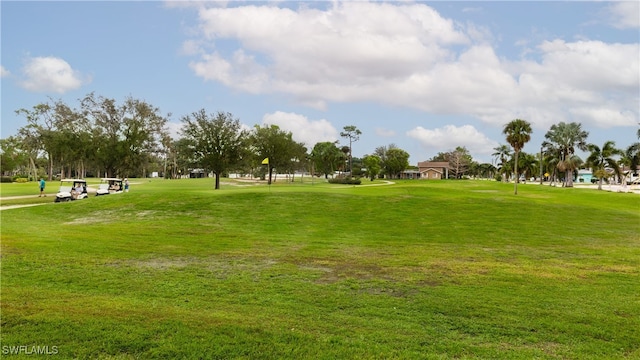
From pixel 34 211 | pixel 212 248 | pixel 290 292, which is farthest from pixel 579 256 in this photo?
pixel 34 211

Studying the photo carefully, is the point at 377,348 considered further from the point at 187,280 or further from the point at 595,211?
the point at 595,211

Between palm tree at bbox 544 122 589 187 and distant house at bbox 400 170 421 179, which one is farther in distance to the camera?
distant house at bbox 400 170 421 179

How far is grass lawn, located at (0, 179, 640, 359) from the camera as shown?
6.32 meters

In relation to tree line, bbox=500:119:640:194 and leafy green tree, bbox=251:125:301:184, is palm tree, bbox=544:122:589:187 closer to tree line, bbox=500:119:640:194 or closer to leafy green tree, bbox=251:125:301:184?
tree line, bbox=500:119:640:194

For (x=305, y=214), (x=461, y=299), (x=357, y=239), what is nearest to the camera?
(x=461, y=299)

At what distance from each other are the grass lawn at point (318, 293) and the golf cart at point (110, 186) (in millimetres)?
23962

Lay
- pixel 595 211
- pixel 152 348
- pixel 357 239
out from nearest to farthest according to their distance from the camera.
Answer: pixel 152 348 < pixel 357 239 < pixel 595 211

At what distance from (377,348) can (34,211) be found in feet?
98.4

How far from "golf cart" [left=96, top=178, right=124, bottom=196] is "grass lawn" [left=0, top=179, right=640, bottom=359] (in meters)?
24.0

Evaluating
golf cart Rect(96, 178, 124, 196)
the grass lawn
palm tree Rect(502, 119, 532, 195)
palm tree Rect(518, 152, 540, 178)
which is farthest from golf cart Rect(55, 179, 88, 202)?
palm tree Rect(518, 152, 540, 178)

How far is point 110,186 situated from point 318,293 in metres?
43.5

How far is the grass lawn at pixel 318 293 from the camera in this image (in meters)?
6.32

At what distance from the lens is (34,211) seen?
28516 millimetres

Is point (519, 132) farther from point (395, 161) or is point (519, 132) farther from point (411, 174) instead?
point (411, 174)
